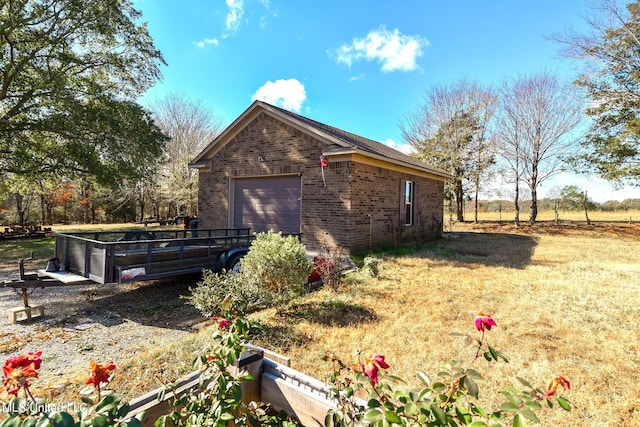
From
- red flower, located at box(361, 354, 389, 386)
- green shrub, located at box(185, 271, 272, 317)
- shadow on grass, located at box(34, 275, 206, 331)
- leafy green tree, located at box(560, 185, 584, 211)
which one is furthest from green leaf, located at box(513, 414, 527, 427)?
leafy green tree, located at box(560, 185, 584, 211)

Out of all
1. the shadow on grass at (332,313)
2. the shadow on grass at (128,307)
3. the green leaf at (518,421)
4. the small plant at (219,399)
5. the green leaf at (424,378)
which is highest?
the green leaf at (518,421)

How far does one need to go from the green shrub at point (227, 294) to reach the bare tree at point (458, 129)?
21472mm

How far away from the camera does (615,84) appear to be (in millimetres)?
16344

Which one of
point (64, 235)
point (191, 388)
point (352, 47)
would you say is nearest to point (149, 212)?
point (352, 47)

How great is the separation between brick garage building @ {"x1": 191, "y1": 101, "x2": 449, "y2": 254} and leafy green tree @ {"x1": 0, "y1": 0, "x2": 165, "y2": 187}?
3692 millimetres

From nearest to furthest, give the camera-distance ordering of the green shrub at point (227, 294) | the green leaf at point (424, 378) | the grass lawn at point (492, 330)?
the green leaf at point (424, 378), the grass lawn at point (492, 330), the green shrub at point (227, 294)

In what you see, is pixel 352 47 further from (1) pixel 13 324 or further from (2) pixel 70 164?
(1) pixel 13 324

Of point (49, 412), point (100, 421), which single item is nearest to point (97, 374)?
point (49, 412)

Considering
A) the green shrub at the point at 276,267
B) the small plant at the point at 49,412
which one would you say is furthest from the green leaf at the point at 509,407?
the green shrub at the point at 276,267

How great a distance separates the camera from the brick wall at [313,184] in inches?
389

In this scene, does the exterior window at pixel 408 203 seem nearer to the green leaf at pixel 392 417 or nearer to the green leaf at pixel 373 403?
the green leaf at pixel 373 403

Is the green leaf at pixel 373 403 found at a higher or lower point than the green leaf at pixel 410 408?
lower

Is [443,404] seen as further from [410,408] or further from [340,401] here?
[340,401]

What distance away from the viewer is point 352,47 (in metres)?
15.0
